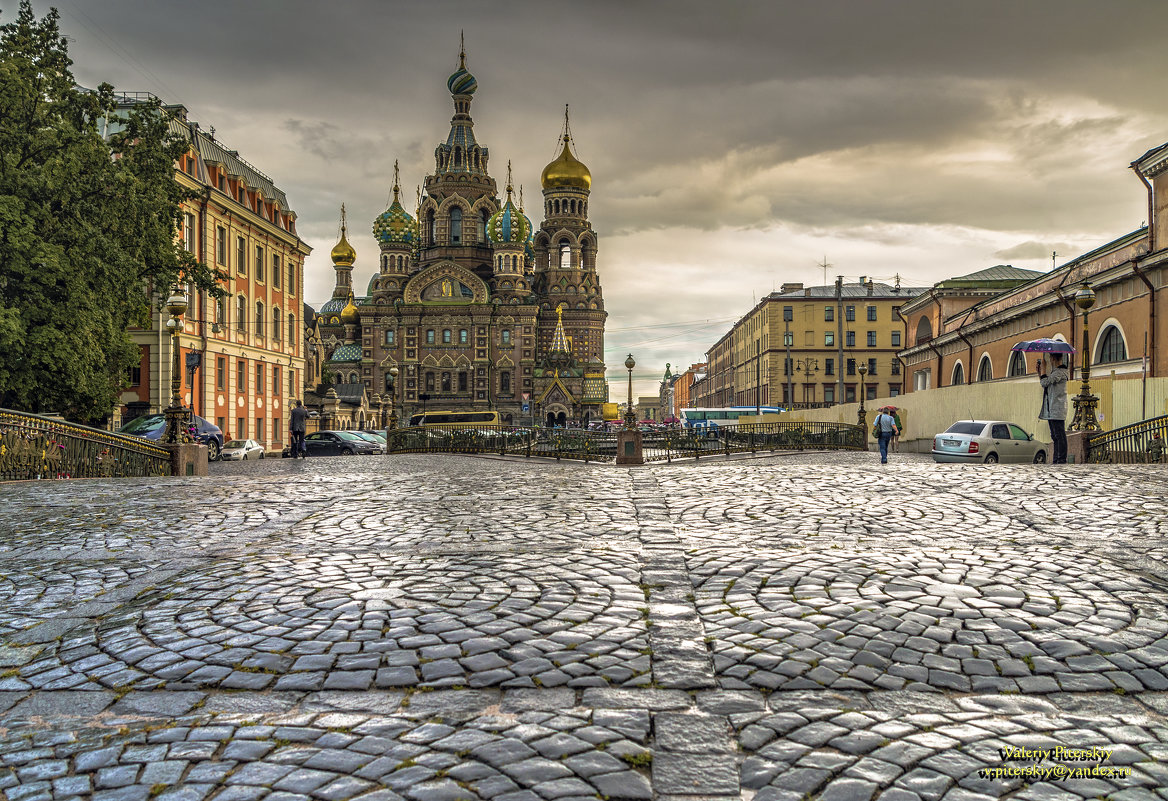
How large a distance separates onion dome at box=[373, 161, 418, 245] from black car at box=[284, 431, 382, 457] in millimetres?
56878

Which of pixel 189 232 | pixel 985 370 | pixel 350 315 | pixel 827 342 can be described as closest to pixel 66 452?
pixel 189 232

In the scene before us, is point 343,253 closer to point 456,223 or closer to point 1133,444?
point 456,223

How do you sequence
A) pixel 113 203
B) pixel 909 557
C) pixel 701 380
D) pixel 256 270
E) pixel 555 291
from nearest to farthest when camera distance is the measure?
pixel 909 557 < pixel 113 203 < pixel 256 270 < pixel 555 291 < pixel 701 380

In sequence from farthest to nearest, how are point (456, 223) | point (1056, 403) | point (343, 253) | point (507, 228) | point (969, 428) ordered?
point (343, 253), point (456, 223), point (507, 228), point (969, 428), point (1056, 403)

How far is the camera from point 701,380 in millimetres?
151000

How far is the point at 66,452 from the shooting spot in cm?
1605

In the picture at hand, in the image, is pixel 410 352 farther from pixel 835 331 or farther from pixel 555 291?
pixel 835 331

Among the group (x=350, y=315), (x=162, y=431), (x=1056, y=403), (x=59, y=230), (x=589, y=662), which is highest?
(x=350, y=315)

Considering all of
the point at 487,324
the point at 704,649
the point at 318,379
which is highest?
the point at 487,324

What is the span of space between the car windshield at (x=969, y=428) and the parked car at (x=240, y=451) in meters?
25.4

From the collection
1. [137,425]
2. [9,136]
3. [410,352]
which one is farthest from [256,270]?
[410,352]

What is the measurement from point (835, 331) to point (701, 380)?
70761 mm

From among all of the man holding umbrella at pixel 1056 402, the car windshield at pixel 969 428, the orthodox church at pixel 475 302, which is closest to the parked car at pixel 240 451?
the car windshield at pixel 969 428

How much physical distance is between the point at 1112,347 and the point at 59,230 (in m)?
32.9
